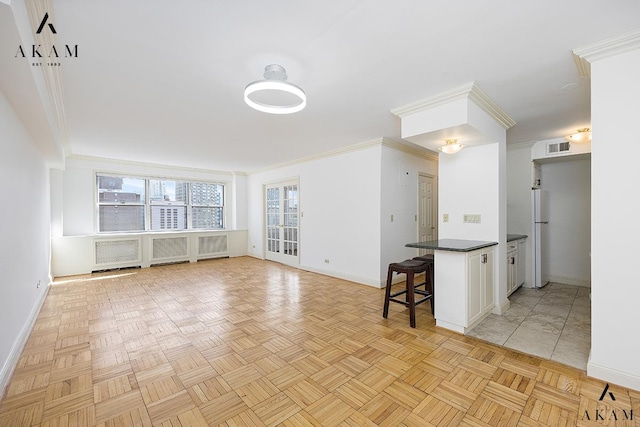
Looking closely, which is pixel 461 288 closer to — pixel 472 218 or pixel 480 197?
pixel 472 218

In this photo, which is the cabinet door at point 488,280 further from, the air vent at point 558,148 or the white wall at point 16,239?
the white wall at point 16,239

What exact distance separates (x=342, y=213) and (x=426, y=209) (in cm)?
181

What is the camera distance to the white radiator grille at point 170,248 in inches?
247

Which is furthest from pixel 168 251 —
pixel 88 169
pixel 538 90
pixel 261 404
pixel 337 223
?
pixel 538 90

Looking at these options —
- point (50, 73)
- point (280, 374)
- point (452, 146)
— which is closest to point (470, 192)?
point (452, 146)

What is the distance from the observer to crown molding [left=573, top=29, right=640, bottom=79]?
6.00 feet

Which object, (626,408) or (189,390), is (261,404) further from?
(626,408)

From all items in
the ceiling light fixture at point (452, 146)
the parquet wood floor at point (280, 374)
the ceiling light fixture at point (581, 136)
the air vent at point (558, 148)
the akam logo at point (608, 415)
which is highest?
the ceiling light fixture at point (581, 136)

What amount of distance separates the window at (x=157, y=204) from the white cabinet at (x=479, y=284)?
669cm

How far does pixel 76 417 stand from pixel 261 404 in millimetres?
1100

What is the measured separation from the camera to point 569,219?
464 cm

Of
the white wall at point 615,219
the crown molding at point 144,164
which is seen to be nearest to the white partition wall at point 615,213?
the white wall at point 615,219

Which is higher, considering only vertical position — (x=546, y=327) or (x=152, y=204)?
(x=152, y=204)

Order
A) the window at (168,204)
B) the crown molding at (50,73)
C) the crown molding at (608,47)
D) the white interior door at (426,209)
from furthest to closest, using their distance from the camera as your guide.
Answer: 1. the window at (168,204)
2. the white interior door at (426,209)
3. the crown molding at (608,47)
4. the crown molding at (50,73)
